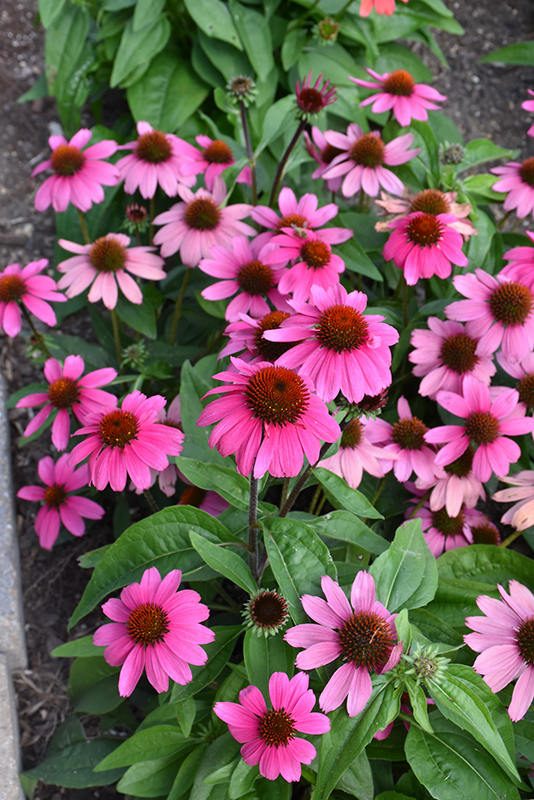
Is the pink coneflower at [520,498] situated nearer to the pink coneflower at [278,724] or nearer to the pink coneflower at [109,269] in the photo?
the pink coneflower at [278,724]

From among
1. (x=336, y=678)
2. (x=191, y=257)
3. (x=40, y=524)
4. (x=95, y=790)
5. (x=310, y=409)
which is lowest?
(x=95, y=790)

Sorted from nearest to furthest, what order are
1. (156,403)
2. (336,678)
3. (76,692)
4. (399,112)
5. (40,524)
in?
1. (336,678)
2. (156,403)
3. (76,692)
4. (40,524)
5. (399,112)

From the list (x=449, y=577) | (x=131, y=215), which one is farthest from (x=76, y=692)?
(x=131, y=215)

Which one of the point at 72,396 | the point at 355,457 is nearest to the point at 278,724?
the point at 355,457

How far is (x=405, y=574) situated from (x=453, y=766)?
1.21 feet

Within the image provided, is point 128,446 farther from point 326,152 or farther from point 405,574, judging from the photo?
point 326,152

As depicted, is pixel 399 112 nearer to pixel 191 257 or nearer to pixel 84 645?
pixel 191 257

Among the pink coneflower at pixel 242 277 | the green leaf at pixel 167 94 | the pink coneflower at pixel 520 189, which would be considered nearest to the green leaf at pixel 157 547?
the pink coneflower at pixel 242 277

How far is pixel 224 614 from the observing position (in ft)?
5.87

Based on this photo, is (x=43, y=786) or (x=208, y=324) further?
(x=208, y=324)

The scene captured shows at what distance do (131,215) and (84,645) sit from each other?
1274 mm

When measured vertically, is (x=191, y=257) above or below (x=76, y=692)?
above

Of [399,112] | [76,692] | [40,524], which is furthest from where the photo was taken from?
[399,112]

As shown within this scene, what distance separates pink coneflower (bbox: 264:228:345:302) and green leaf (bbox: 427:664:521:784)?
893 mm
